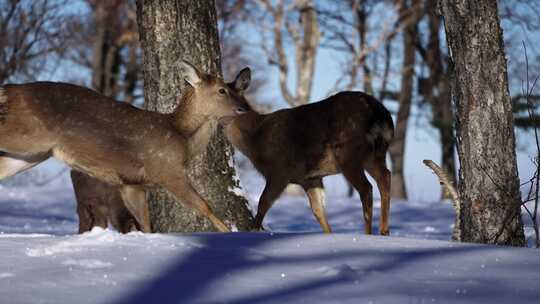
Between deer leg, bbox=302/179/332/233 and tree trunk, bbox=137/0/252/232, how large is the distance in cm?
73

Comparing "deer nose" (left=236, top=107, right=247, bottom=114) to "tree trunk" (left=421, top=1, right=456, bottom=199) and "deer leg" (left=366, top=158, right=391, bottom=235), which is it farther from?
"tree trunk" (left=421, top=1, right=456, bottom=199)

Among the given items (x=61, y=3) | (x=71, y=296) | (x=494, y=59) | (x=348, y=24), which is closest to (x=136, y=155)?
(x=494, y=59)

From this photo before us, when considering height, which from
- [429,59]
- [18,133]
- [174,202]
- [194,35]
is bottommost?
[174,202]

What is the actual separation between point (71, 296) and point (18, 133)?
383cm

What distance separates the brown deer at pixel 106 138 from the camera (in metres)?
7.52

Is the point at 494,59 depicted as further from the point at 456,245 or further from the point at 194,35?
the point at 194,35

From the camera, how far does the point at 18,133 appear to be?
24.7ft

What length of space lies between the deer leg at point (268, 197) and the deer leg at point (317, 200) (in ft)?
1.52

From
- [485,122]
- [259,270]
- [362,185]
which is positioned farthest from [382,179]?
[259,270]

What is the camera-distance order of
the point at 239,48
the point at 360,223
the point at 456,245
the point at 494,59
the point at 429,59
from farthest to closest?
1. the point at 239,48
2. the point at 429,59
3. the point at 360,223
4. the point at 494,59
5. the point at 456,245

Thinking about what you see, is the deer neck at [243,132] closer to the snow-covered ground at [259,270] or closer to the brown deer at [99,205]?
the brown deer at [99,205]

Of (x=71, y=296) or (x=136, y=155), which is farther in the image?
(x=136, y=155)

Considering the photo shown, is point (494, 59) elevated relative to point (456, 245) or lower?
elevated

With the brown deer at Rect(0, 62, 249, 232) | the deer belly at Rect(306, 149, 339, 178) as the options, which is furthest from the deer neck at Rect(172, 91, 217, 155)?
the deer belly at Rect(306, 149, 339, 178)
